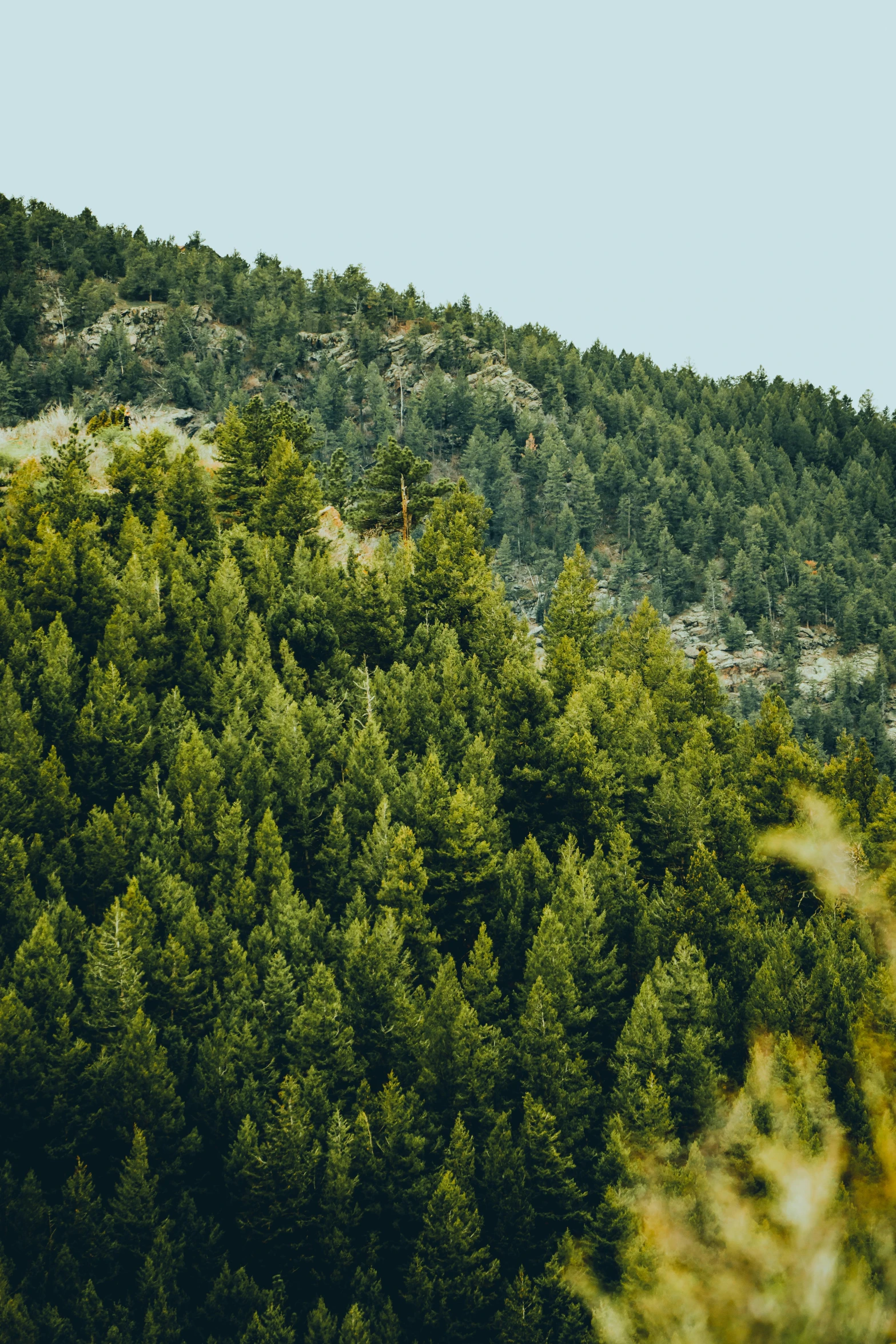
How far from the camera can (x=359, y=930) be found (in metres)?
26.0

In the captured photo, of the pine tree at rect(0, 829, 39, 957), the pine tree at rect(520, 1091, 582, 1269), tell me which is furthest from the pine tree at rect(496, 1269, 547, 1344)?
the pine tree at rect(0, 829, 39, 957)

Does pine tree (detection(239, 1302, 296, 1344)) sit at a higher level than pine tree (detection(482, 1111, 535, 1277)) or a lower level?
lower

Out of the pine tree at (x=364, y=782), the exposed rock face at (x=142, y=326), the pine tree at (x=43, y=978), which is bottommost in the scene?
the pine tree at (x=43, y=978)

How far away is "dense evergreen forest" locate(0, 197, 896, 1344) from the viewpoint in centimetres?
2156

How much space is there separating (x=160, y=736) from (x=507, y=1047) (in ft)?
47.4

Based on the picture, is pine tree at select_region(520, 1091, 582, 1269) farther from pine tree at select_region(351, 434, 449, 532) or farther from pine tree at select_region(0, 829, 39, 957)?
pine tree at select_region(351, 434, 449, 532)

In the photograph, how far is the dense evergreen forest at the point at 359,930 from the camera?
21.6 m

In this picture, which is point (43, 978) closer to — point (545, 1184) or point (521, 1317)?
point (545, 1184)

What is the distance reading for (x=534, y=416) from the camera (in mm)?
135875

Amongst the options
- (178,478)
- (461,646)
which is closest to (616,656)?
(461,646)

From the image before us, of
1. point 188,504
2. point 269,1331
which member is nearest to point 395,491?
point 188,504

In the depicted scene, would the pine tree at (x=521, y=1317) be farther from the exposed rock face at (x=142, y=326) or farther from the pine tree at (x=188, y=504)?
the exposed rock face at (x=142, y=326)

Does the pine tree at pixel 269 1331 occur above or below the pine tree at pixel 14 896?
below

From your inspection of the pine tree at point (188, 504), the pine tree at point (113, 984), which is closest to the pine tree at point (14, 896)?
the pine tree at point (113, 984)
